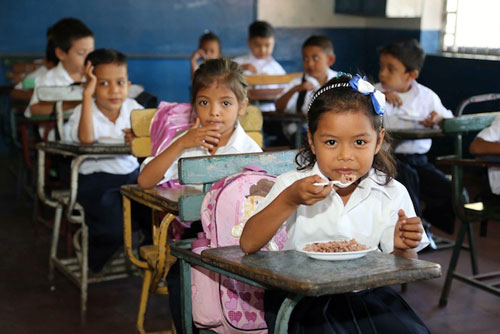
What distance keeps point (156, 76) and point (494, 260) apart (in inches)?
184

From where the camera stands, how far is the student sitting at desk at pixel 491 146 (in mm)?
3117

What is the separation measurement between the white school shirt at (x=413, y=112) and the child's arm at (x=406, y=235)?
2225mm

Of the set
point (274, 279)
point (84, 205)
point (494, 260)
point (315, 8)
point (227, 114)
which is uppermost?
point (315, 8)

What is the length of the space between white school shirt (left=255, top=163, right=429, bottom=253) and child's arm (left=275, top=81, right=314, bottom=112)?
3138mm

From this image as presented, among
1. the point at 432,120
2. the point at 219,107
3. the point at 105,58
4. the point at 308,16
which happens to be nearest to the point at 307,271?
the point at 219,107

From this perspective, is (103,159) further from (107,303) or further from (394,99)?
(394,99)

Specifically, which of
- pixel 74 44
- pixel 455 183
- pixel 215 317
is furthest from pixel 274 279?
pixel 74 44

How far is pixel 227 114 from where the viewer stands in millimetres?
2738

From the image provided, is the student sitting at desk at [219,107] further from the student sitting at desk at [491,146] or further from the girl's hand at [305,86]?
the girl's hand at [305,86]

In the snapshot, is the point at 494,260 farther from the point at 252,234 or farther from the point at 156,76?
the point at 156,76

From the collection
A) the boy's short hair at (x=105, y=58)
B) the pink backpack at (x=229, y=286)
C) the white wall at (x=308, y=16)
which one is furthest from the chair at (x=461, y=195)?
the white wall at (x=308, y=16)

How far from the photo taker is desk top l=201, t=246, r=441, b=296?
4.73 ft

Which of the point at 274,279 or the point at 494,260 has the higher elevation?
the point at 274,279

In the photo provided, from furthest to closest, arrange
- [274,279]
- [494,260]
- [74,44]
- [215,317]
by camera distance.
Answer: [74,44] < [494,260] < [215,317] < [274,279]
